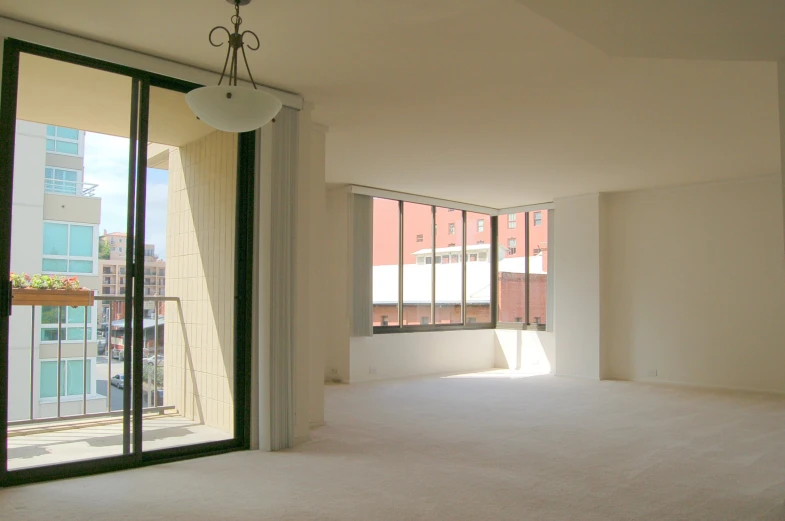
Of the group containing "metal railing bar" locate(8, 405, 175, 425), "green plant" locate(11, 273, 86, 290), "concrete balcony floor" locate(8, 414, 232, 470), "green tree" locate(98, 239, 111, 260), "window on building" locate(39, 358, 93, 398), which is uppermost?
"green tree" locate(98, 239, 111, 260)

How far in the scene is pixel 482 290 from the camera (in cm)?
1034

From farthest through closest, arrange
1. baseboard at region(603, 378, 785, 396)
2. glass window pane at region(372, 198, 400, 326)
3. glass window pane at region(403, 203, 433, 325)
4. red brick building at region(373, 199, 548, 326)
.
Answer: glass window pane at region(403, 203, 433, 325) → red brick building at region(373, 199, 548, 326) → glass window pane at region(372, 198, 400, 326) → baseboard at region(603, 378, 785, 396)

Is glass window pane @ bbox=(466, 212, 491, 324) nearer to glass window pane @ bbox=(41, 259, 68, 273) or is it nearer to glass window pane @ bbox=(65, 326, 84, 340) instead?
glass window pane @ bbox=(65, 326, 84, 340)

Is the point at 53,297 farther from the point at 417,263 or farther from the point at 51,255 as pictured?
the point at 417,263

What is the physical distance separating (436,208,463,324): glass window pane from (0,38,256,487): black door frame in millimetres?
5528

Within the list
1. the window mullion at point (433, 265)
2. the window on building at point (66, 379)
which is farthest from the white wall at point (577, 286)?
the window on building at point (66, 379)

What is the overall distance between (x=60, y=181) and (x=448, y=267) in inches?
266

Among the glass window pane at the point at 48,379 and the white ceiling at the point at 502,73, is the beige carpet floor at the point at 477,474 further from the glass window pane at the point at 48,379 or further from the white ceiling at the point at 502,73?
the white ceiling at the point at 502,73

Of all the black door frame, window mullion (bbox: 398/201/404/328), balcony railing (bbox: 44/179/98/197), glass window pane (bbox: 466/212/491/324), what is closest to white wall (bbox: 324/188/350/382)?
window mullion (bbox: 398/201/404/328)

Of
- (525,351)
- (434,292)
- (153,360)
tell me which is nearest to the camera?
(153,360)

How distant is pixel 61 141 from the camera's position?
14.0ft

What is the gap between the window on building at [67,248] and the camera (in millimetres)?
4066

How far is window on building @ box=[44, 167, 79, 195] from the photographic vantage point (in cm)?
392

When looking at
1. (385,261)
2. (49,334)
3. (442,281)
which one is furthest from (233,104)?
(442,281)
